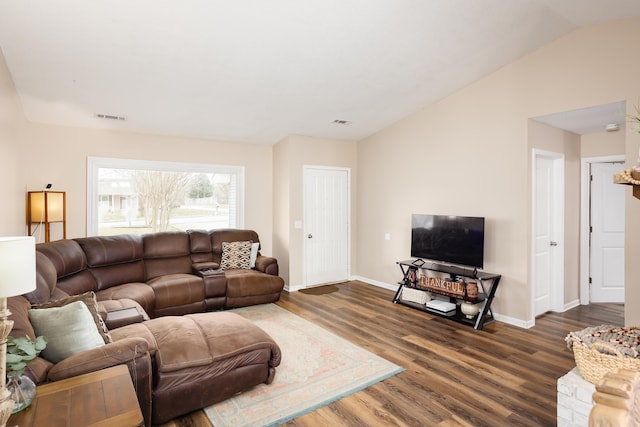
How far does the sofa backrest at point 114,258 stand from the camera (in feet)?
13.8

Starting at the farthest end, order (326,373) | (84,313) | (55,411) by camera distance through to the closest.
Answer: (326,373), (84,313), (55,411)

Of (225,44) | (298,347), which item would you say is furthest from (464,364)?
(225,44)

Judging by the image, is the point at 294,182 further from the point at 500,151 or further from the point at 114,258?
the point at 500,151

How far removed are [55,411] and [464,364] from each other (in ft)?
9.61

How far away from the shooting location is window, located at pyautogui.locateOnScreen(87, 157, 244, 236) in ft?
16.0

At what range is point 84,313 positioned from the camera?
2.13 m

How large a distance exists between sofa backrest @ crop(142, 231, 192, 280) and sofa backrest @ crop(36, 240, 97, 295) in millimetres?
756

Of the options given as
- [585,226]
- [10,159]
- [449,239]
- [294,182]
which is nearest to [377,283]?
[449,239]

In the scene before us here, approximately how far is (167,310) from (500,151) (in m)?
4.43

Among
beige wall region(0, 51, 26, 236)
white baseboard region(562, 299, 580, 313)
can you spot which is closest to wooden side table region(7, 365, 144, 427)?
beige wall region(0, 51, 26, 236)

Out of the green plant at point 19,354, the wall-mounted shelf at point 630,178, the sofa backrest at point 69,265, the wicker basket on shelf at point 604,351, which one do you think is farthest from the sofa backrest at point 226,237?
the wall-mounted shelf at point 630,178

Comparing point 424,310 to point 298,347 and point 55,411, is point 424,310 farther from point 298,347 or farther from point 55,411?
point 55,411

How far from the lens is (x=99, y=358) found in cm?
194

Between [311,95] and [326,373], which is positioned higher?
[311,95]
